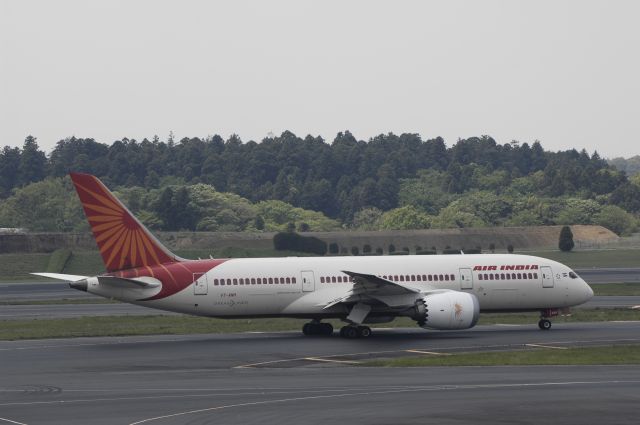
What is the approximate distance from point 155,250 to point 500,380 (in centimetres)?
2050

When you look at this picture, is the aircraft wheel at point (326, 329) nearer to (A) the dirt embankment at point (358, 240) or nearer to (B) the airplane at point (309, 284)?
(B) the airplane at point (309, 284)

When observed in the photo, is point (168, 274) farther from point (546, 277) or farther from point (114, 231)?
point (546, 277)

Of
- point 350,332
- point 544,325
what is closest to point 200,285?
point 350,332

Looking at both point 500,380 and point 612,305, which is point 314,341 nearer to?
point 500,380

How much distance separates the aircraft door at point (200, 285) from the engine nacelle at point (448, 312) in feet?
31.9

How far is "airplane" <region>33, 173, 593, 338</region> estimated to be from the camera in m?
47.9

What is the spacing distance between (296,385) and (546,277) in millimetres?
22731

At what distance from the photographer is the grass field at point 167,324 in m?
53.8

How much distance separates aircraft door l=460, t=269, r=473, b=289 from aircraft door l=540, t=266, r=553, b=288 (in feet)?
12.5

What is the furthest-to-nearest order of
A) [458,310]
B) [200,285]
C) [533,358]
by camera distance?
1. [200,285]
2. [458,310]
3. [533,358]

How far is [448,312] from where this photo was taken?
47500 millimetres

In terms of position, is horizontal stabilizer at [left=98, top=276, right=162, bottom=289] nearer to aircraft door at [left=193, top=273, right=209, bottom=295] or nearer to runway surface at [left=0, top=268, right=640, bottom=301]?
aircraft door at [left=193, top=273, right=209, bottom=295]

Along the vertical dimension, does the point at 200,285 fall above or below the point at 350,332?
above

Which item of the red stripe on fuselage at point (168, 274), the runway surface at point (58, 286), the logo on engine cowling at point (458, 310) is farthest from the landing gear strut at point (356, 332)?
the runway surface at point (58, 286)
